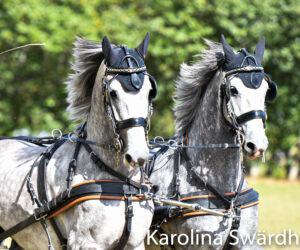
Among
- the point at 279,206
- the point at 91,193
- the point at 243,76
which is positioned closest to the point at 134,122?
the point at 91,193

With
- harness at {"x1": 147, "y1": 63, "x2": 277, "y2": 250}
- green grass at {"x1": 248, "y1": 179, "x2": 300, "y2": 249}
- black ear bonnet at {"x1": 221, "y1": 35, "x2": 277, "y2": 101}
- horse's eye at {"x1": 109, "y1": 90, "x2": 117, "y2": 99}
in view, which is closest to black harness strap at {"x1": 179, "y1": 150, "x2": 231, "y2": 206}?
harness at {"x1": 147, "y1": 63, "x2": 277, "y2": 250}

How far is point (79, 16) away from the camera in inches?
827

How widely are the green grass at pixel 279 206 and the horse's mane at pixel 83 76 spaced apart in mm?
5447

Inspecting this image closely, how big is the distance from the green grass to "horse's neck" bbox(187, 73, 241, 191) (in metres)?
4.46

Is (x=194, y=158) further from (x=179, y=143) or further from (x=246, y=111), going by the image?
(x=246, y=111)

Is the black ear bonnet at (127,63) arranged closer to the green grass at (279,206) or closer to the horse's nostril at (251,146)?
the horse's nostril at (251,146)

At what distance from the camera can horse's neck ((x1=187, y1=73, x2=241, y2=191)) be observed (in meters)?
6.71

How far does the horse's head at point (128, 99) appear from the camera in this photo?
5.63m

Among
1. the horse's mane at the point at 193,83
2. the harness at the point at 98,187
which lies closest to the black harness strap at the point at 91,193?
the harness at the point at 98,187

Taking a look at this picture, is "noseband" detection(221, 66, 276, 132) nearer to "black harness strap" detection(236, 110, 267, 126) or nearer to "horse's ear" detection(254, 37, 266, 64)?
"black harness strap" detection(236, 110, 267, 126)

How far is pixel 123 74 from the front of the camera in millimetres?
5824

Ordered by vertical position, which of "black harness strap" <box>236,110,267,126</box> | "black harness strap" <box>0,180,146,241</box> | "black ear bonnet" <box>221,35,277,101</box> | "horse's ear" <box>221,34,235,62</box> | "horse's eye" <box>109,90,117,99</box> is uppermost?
"horse's ear" <box>221,34,235,62</box>

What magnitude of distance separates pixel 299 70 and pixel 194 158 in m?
18.0

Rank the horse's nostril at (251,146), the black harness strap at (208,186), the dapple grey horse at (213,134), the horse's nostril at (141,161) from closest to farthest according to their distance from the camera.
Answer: the horse's nostril at (141,161)
the horse's nostril at (251,146)
the dapple grey horse at (213,134)
the black harness strap at (208,186)
